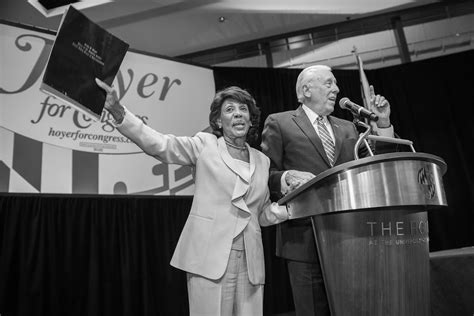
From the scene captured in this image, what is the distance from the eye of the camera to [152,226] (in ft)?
12.2

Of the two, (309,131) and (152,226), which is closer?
(309,131)

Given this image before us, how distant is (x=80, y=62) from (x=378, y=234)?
3.38ft

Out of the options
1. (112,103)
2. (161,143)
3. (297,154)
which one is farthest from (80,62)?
(297,154)

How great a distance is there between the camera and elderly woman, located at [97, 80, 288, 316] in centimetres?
128

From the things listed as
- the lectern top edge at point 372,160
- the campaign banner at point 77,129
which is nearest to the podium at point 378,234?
the lectern top edge at point 372,160

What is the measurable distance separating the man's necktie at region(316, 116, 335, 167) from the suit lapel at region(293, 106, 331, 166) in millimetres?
27

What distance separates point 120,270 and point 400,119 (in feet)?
12.1

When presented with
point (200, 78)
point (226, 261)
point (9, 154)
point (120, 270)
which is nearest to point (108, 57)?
point (226, 261)

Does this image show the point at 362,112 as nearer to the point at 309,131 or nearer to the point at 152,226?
the point at 309,131

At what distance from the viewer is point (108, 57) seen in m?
1.30

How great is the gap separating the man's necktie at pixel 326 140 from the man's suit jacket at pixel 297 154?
0.02m

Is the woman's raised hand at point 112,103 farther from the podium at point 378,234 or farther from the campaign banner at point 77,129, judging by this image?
the campaign banner at point 77,129

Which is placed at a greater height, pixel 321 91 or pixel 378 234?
pixel 321 91

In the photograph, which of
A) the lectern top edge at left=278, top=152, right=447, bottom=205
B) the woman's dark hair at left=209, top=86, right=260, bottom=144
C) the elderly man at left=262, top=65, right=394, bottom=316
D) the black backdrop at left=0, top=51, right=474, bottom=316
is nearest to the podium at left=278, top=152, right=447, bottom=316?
the lectern top edge at left=278, top=152, right=447, bottom=205
